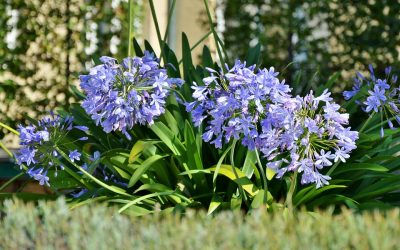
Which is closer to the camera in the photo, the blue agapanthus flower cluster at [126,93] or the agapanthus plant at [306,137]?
the agapanthus plant at [306,137]

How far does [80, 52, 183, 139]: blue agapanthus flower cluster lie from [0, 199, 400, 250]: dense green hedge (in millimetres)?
1212

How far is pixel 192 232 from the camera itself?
215cm

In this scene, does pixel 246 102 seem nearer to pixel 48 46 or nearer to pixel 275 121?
pixel 275 121

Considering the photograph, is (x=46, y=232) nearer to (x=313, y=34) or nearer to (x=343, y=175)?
(x=343, y=175)

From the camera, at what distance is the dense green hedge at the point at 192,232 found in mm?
2057

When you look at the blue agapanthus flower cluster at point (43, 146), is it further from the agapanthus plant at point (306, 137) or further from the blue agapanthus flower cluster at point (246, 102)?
the agapanthus plant at point (306, 137)

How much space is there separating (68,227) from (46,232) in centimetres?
7

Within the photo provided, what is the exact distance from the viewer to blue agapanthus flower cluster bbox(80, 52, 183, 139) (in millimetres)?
3592

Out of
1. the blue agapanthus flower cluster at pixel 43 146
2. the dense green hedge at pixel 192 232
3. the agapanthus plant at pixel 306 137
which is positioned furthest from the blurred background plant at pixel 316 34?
the dense green hedge at pixel 192 232

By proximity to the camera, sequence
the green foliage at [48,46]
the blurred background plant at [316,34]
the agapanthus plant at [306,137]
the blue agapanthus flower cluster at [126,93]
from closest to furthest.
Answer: the agapanthus plant at [306,137] < the blue agapanthus flower cluster at [126,93] < the green foliage at [48,46] < the blurred background plant at [316,34]

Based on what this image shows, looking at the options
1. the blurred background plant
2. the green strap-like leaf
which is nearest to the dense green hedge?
the green strap-like leaf

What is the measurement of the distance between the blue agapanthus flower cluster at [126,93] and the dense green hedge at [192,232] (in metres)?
1.21

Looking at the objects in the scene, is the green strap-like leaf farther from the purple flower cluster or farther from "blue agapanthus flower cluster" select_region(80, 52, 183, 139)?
the purple flower cluster

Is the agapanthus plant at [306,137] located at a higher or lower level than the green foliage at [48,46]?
lower
